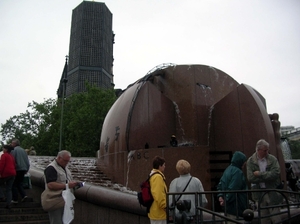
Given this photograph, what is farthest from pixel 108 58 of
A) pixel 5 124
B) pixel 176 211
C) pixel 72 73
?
pixel 176 211

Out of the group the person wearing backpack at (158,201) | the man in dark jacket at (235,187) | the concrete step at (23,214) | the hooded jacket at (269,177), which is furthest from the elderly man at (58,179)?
the concrete step at (23,214)

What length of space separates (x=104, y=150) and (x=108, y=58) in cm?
7795

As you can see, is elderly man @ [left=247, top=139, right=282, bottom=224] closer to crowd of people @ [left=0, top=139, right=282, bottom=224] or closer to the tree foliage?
crowd of people @ [left=0, top=139, right=282, bottom=224]

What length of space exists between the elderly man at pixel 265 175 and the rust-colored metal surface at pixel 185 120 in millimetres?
3174

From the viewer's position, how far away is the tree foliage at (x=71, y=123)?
27859mm

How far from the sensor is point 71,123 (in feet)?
94.2

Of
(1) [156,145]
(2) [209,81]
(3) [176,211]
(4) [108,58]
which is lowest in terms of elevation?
(3) [176,211]

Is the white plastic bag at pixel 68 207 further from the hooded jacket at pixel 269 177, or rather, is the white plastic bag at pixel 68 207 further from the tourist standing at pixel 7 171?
the tourist standing at pixel 7 171

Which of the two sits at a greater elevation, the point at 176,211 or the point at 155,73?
the point at 155,73

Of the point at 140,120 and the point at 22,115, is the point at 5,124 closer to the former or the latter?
the point at 22,115

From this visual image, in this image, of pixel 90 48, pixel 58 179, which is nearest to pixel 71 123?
pixel 58 179

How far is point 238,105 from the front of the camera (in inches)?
353

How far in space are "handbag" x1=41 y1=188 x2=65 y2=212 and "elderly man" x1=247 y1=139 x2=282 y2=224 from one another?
9.13ft

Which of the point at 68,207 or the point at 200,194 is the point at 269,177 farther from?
the point at 68,207
